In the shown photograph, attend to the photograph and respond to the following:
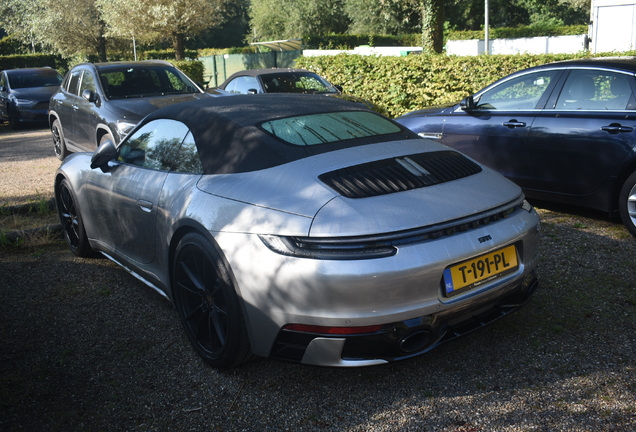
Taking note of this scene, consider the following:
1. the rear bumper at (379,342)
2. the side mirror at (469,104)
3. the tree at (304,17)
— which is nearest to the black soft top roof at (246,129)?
the rear bumper at (379,342)

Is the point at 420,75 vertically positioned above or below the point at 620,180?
above

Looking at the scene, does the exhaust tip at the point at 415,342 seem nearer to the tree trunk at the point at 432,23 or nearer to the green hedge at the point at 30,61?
the tree trunk at the point at 432,23

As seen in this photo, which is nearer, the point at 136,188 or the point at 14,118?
the point at 136,188

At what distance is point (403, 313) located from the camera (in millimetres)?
2629

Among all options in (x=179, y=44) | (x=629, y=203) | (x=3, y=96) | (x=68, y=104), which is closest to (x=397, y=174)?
(x=629, y=203)

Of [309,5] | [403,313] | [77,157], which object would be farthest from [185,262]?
[309,5]

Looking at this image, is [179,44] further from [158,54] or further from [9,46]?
[9,46]

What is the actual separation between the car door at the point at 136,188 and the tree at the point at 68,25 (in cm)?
3100

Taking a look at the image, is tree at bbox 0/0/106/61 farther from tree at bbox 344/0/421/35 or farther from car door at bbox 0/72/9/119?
tree at bbox 344/0/421/35

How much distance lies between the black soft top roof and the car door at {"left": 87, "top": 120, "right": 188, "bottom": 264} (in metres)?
0.16

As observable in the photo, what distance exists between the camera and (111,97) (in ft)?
28.5

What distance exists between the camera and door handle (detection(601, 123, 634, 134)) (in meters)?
5.07

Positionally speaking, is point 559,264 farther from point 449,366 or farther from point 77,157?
point 77,157

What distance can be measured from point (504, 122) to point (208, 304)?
4274mm
